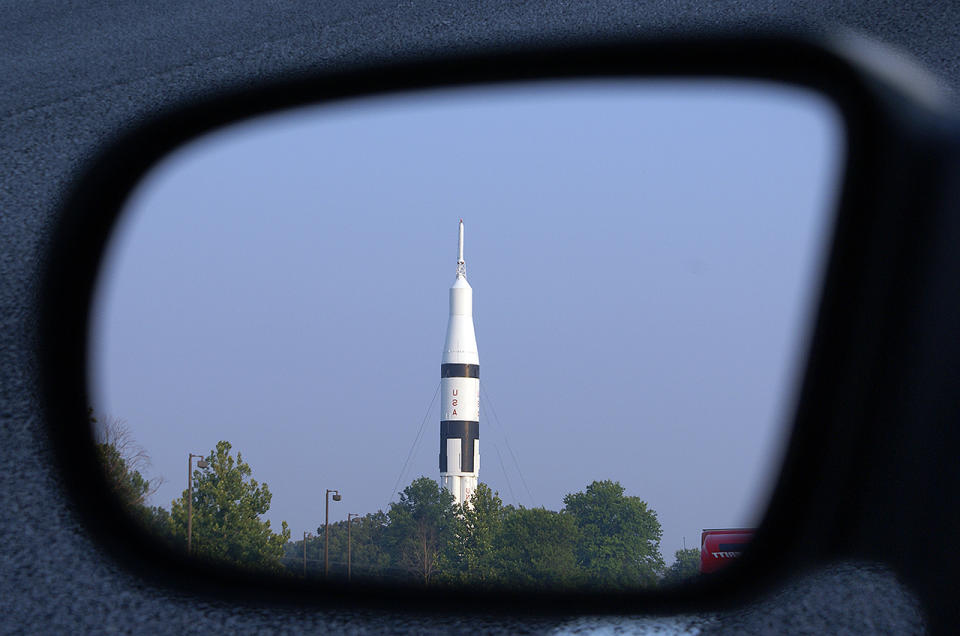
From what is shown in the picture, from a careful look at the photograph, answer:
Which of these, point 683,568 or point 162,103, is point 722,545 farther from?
point 162,103

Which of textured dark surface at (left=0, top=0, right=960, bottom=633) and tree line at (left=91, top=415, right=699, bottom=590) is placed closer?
tree line at (left=91, top=415, right=699, bottom=590)

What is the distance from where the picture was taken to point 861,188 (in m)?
1.74

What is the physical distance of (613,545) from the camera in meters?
1.59

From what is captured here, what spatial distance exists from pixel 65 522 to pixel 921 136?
2.00 m

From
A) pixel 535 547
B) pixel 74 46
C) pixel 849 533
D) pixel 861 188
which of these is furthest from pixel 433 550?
pixel 74 46

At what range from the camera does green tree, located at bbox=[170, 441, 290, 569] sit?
1784mm

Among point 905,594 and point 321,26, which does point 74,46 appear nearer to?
point 321,26

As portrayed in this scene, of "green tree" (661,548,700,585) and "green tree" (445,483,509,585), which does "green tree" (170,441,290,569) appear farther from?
"green tree" (661,548,700,585)

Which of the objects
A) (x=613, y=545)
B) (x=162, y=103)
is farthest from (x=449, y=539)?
(x=162, y=103)

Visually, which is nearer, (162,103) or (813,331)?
(813,331)

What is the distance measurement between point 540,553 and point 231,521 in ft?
1.98

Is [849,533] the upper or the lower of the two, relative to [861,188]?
lower

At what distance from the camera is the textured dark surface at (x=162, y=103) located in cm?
181

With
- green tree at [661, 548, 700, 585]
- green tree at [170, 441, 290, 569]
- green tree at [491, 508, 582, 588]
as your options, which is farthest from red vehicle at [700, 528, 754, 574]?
green tree at [170, 441, 290, 569]
